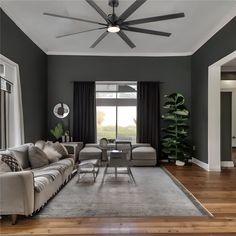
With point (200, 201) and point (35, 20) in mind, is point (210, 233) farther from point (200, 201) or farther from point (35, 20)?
point (35, 20)

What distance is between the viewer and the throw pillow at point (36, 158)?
13.6 feet

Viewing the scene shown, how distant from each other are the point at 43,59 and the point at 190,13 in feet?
14.4

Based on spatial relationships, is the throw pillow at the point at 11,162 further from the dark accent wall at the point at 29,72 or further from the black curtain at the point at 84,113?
the black curtain at the point at 84,113

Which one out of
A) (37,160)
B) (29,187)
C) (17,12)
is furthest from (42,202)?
(17,12)

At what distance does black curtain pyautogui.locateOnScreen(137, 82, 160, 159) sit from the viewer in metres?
7.12

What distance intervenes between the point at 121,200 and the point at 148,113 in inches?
157

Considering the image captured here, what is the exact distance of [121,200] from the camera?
352 centimetres

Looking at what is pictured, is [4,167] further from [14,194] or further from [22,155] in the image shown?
[22,155]

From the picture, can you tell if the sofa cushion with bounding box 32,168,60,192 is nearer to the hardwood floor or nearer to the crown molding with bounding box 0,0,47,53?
the hardwood floor

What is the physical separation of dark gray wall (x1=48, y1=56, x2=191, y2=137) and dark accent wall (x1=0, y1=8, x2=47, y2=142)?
0.43 meters

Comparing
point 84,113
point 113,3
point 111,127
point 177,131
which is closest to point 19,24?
point 113,3

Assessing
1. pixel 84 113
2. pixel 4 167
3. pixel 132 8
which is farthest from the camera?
pixel 84 113

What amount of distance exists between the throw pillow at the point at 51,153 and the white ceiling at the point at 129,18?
2694mm

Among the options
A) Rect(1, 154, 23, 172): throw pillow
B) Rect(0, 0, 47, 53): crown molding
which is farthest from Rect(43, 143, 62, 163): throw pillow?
Rect(0, 0, 47, 53): crown molding
